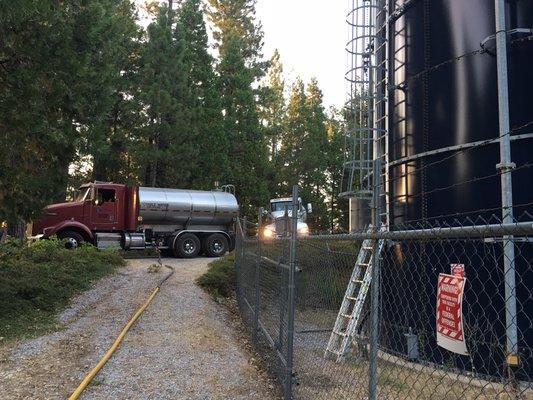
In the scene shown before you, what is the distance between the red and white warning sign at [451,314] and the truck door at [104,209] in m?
18.7

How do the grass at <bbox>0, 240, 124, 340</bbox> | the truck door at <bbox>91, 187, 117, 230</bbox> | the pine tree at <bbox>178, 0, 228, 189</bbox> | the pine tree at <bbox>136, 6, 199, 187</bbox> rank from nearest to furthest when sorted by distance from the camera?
the grass at <bbox>0, 240, 124, 340</bbox> → the truck door at <bbox>91, 187, 117, 230</bbox> → the pine tree at <bbox>136, 6, 199, 187</bbox> → the pine tree at <bbox>178, 0, 228, 189</bbox>

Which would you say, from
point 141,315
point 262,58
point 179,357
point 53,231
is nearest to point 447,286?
point 179,357

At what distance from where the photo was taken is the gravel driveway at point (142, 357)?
19.7 feet

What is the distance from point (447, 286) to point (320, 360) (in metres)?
3.45

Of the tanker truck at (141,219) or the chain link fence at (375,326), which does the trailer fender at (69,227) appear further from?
the chain link fence at (375,326)

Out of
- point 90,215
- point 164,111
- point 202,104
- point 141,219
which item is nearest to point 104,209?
point 90,215

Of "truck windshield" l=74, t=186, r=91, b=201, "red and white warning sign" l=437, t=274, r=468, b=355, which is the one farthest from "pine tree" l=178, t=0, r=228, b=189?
"red and white warning sign" l=437, t=274, r=468, b=355

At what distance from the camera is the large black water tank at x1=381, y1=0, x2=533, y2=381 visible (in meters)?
6.76

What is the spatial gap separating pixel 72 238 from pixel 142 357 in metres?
13.2

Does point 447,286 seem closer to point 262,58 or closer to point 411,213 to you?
point 411,213

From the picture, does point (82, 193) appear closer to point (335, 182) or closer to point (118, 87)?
point (118, 87)

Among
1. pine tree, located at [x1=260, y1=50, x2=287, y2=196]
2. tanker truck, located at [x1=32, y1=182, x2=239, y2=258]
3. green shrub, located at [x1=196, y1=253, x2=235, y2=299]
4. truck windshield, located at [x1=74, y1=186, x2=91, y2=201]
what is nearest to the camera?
green shrub, located at [x1=196, y1=253, x2=235, y2=299]

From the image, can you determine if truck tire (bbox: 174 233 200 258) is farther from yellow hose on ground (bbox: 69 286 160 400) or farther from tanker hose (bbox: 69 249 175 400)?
yellow hose on ground (bbox: 69 286 160 400)

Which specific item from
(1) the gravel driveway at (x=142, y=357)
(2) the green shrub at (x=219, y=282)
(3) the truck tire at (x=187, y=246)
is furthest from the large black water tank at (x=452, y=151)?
(3) the truck tire at (x=187, y=246)
